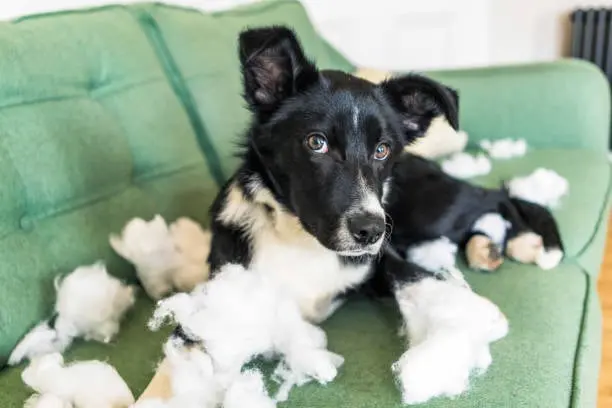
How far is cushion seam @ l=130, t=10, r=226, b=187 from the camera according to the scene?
2021 millimetres

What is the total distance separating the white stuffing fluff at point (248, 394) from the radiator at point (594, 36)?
3.65 metres

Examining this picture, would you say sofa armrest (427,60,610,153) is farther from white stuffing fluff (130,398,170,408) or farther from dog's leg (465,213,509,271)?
white stuffing fluff (130,398,170,408)

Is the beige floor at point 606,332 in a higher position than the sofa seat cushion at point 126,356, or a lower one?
lower

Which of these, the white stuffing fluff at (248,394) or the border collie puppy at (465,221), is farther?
the border collie puppy at (465,221)

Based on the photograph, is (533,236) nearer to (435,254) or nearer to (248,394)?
(435,254)

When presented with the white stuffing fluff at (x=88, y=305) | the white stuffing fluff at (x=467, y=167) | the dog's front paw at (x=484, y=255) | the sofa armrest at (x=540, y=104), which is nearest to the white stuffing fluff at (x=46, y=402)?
the white stuffing fluff at (x=88, y=305)

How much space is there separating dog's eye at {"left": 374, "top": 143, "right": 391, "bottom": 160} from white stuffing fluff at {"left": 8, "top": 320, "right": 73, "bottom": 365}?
2.44ft

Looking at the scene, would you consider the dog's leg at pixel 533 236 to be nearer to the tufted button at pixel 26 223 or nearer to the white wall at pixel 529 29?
the tufted button at pixel 26 223

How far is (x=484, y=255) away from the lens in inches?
62.4

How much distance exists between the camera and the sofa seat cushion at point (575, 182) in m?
1.76

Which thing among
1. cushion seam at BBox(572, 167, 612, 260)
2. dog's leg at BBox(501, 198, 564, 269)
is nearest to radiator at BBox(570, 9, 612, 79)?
cushion seam at BBox(572, 167, 612, 260)

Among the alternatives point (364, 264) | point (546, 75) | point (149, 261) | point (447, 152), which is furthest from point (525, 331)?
point (546, 75)

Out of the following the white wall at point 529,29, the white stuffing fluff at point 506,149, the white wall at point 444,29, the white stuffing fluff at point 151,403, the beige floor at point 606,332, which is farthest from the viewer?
the white wall at point 529,29

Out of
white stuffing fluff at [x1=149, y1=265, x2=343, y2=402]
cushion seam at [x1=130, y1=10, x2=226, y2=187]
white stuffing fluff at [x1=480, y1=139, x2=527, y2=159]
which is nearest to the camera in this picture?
white stuffing fluff at [x1=149, y1=265, x2=343, y2=402]
